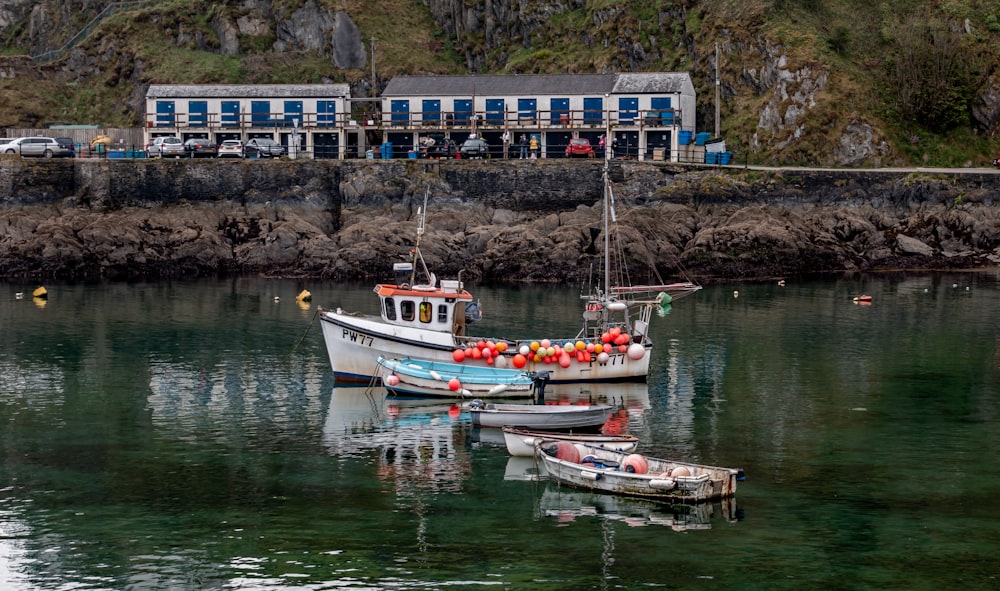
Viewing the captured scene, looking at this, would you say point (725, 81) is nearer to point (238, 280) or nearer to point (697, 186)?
point (697, 186)

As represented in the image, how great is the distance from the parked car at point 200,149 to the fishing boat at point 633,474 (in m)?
61.9

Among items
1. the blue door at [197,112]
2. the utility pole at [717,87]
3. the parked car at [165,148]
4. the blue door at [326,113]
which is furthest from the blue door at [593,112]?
the parked car at [165,148]

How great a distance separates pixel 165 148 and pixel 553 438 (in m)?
62.7

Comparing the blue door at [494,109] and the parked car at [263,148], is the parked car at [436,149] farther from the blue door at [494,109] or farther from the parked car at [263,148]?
the parked car at [263,148]

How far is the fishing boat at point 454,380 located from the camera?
156 feet

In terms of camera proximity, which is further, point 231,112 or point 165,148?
point 231,112

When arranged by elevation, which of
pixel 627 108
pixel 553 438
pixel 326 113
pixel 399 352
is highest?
pixel 326 113

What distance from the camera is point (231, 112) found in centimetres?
9925

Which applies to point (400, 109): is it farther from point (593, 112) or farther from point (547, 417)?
point (547, 417)

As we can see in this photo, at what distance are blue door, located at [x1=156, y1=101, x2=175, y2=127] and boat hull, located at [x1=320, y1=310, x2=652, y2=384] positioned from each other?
54400mm

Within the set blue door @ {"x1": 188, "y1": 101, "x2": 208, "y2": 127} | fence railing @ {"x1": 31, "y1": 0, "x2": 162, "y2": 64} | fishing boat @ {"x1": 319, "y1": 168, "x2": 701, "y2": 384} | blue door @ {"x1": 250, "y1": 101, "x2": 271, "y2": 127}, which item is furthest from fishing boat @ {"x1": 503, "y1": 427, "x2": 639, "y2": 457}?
fence railing @ {"x1": 31, "y1": 0, "x2": 162, "y2": 64}

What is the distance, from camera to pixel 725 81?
97312mm

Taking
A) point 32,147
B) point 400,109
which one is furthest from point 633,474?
point 32,147

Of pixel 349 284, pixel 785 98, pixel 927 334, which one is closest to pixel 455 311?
pixel 927 334
